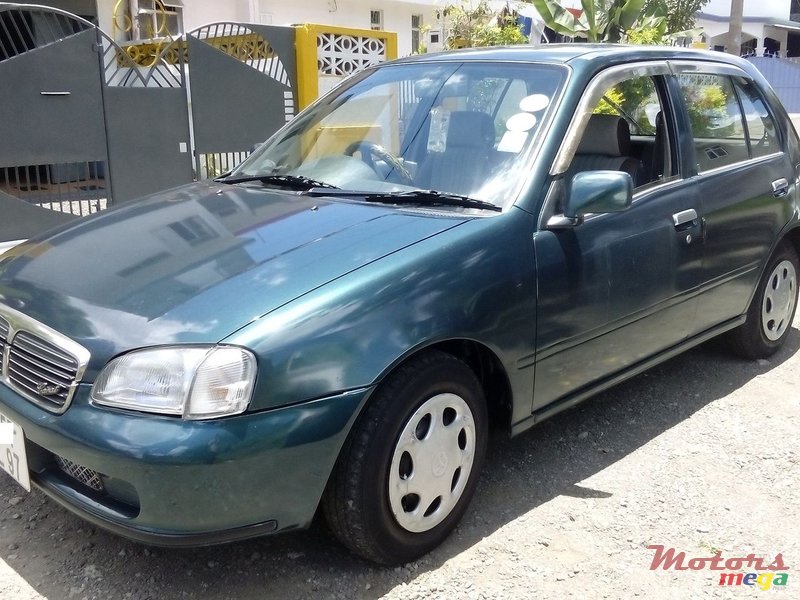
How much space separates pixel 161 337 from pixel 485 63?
2.03 metres

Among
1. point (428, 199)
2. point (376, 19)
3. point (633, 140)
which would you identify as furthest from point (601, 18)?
point (428, 199)

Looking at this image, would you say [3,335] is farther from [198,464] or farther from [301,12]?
[301,12]

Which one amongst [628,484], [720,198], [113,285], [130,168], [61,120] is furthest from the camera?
[130,168]

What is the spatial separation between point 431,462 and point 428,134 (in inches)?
57.0

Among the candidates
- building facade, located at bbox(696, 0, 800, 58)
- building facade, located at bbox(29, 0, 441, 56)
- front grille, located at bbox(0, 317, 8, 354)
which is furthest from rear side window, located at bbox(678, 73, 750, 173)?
building facade, located at bbox(696, 0, 800, 58)

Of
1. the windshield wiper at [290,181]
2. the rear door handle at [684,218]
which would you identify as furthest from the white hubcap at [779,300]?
the windshield wiper at [290,181]

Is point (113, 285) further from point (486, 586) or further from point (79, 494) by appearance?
point (486, 586)

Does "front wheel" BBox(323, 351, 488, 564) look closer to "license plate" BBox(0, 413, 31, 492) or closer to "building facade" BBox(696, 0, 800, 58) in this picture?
"license plate" BBox(0, 413, 31, 492)

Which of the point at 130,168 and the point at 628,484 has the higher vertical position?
the point at 130,168

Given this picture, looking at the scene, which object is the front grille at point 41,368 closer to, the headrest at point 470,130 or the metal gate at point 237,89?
the headrest at point 470,130

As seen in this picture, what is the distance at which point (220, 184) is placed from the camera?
12.5ft

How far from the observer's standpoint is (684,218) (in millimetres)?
3777

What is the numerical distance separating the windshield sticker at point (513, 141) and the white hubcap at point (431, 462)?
3.49ft

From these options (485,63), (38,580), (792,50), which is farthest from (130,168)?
(792,50)
